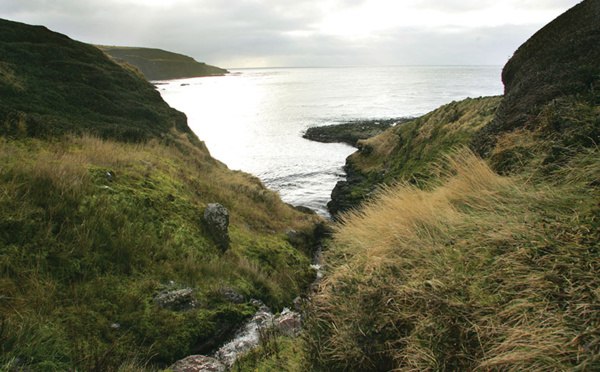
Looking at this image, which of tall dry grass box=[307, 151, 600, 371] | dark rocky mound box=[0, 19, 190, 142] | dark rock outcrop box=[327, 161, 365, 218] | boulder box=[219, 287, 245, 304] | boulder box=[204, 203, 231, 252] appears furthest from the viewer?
dark rock outcrop box=[327, 161, 365, 218]

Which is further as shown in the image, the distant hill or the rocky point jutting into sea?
the distant hill

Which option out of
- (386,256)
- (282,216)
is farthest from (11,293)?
(282,216)

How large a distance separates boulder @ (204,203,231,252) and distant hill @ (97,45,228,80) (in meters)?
164

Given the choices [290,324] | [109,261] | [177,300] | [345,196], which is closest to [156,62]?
[345,196]

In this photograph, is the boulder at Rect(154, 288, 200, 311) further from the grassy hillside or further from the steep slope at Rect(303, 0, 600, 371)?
the steep slope at Rect(303, 0, 600, 371)

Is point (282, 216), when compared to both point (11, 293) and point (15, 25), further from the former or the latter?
point (15, 25)

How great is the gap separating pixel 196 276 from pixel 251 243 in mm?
2744

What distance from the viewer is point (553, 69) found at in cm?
654

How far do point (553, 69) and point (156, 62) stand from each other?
187654mm

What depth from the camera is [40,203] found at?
13.5 feet

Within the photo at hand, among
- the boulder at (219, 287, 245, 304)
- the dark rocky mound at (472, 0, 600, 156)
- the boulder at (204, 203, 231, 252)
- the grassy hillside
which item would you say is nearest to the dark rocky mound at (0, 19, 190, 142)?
the grassy hillside

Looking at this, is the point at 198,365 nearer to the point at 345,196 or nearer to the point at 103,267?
the point at 103,267

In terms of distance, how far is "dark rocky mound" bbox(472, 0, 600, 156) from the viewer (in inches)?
229

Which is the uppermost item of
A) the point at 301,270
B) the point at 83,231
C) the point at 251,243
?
the point at 83,231
